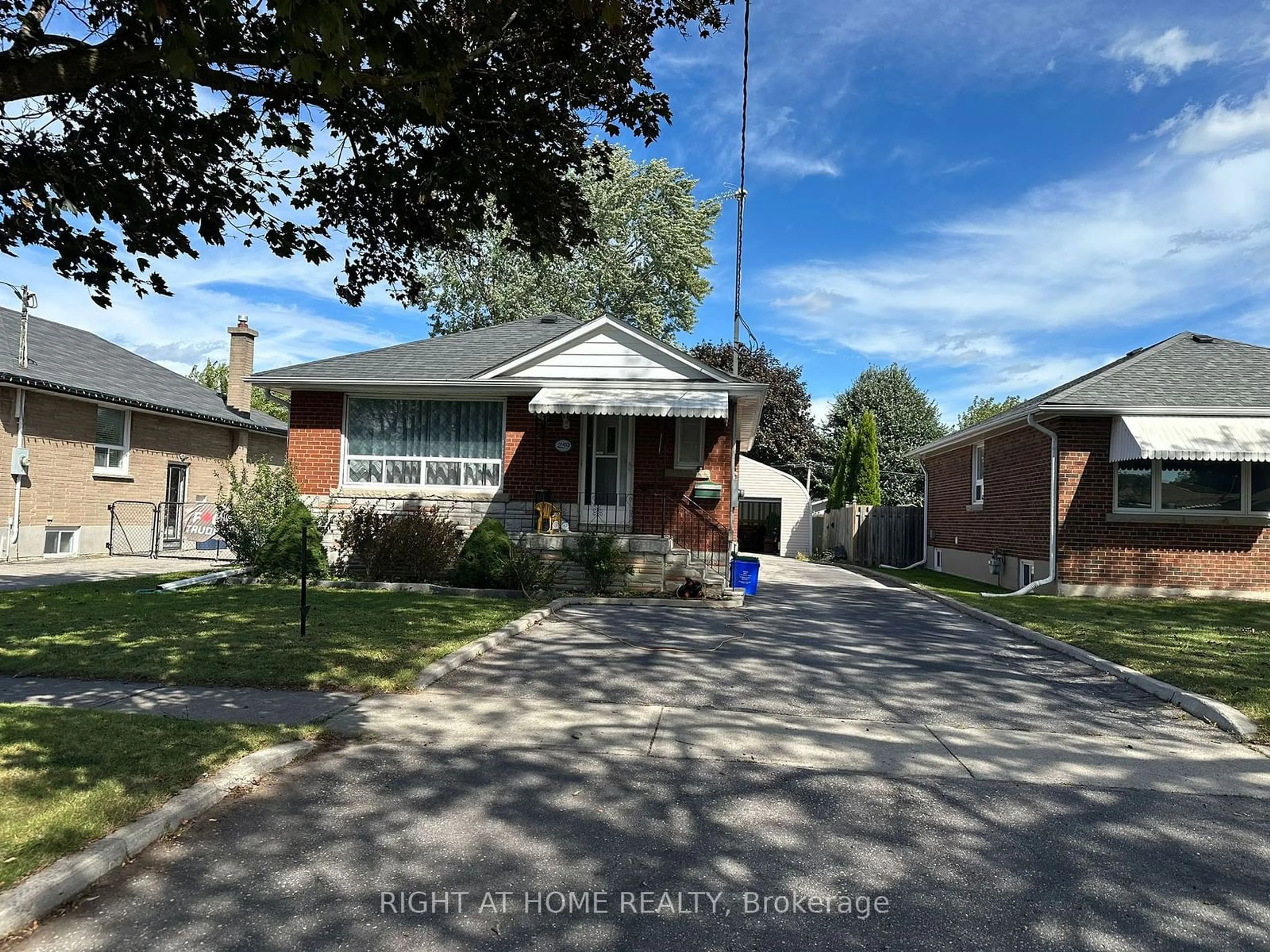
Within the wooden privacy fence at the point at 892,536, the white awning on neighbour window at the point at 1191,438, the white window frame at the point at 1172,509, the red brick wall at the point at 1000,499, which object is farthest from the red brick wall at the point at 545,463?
the wooden privacy fence at the point at 892,536

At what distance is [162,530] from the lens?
20625 millimetres

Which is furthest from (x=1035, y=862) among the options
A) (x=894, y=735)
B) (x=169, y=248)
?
(x=169, y=248)

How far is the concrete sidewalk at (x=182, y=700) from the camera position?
216 inches

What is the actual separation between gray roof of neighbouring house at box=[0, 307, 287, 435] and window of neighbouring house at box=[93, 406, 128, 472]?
53 cm

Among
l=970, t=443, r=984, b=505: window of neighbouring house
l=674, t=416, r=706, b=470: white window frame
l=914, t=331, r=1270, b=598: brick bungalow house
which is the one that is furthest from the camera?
l=970, t=443, r=984, b=505: window of neighbouring house

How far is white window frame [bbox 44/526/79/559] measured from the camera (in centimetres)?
1759

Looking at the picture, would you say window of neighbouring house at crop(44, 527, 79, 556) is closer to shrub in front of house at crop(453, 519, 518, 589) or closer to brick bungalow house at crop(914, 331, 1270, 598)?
shrub in front of house at crop(453, 519, 518, 589)

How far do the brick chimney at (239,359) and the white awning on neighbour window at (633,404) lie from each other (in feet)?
47.4

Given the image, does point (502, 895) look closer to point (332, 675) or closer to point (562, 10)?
point (332, 675)

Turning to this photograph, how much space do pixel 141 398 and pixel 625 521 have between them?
1337 centimetres

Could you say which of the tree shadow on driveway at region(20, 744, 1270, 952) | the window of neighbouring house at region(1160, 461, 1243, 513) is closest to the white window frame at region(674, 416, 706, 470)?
the window of neighbouring house at region(1160, 461, 1243, 513)

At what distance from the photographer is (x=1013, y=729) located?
5918mm

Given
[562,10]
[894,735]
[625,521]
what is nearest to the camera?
[894,735]

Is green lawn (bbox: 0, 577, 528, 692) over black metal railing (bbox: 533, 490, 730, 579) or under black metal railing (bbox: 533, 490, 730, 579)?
under
